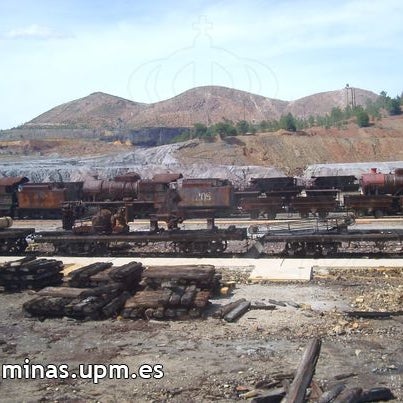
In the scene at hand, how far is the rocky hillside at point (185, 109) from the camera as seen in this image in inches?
4936

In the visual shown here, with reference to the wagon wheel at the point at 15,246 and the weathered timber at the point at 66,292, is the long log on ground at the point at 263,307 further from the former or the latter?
the wagon wheel at the point at 15,246

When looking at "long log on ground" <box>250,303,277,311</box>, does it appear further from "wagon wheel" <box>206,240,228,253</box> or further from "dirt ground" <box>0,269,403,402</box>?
"wagon wheel" <box>206,240,228,253</box>

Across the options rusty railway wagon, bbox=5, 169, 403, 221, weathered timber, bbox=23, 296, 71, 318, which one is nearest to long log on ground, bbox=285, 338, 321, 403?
weathered timber, bbox=23, 296, 71, 318

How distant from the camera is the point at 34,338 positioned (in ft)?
35.9

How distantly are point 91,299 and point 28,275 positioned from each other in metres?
3.54

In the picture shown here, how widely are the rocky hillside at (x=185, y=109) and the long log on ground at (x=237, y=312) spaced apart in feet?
340

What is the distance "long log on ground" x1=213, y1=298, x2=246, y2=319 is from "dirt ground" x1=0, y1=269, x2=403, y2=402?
0.60ft

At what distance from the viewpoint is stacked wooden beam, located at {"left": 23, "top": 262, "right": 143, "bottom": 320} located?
39.2 ft

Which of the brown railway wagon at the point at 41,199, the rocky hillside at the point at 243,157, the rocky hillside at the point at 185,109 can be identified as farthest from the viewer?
the rocky hillside at the point at 185,109

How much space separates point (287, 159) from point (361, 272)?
44.9m

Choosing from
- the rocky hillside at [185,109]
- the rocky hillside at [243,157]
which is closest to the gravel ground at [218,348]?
the rocky hillside at [243,157]

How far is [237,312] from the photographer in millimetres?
11859

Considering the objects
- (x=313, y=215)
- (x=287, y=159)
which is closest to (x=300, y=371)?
(x=313, y=215)

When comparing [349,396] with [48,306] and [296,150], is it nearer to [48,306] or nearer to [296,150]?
[48,306]
